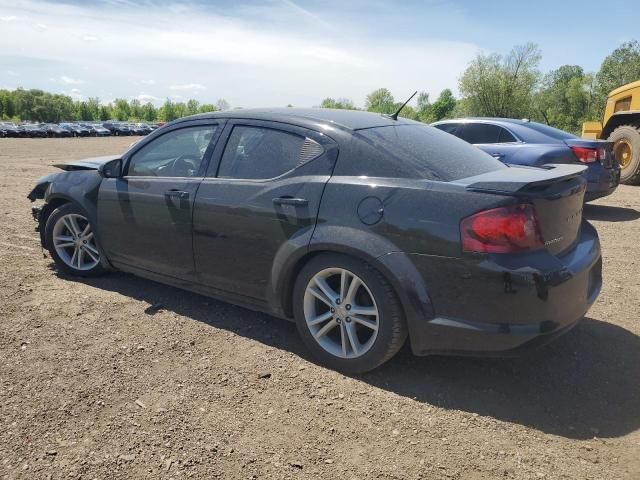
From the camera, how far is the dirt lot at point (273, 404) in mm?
2299

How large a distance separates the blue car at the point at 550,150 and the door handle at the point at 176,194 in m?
4.70

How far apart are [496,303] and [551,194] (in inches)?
26.5

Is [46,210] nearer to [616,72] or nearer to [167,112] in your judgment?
[616,72]

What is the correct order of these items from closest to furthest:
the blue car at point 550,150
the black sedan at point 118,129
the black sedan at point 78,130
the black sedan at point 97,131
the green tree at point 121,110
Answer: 1. the blue car at point 550,150
2. the black sedan at point 78,130
3. the black sedan at point 97,131
4. the black sedan at point 118,129
5. the green tree at point 121,110

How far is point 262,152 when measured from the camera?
3.46 m

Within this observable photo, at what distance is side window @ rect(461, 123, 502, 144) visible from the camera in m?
7.95

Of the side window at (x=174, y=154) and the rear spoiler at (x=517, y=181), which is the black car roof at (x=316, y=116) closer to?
the side window at (x=174, y=154)

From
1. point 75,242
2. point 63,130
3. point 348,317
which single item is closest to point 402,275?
point 348,317

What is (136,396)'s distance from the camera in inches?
111

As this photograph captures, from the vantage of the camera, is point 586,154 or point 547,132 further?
point 547,132

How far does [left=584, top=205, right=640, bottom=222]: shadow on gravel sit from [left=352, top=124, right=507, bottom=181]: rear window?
506 centimetres

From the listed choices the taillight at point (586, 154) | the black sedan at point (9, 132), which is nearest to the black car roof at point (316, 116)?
the taillight at point (586, 154)

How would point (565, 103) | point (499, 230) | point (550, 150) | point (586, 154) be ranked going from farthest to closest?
point (565, 103)
point (586, 154)
point (550, 150)
point (499, 230)

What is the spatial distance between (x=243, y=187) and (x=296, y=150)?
1.44 ft
